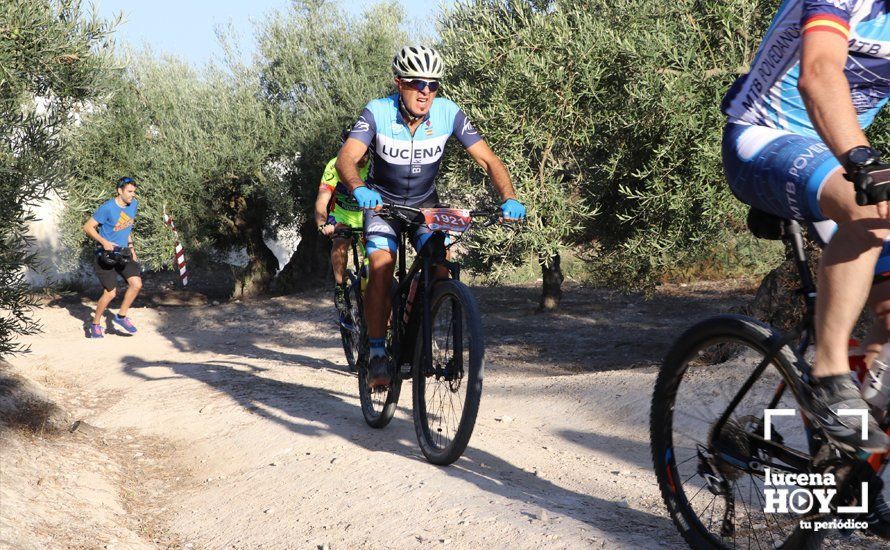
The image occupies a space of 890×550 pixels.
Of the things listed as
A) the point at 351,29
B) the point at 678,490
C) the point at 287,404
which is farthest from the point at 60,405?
the point at 351,29

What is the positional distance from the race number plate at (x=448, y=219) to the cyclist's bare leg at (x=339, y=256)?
324 centimetres

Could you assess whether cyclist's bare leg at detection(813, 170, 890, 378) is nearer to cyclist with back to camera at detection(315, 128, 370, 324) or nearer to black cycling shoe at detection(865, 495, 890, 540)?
black cycling shoe at detection(865, 495, 890, 540)

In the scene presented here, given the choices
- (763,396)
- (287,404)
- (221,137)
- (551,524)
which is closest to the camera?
(763,396)

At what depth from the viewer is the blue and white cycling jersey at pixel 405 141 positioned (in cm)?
536

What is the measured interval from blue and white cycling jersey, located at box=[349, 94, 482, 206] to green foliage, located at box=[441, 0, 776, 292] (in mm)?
3226

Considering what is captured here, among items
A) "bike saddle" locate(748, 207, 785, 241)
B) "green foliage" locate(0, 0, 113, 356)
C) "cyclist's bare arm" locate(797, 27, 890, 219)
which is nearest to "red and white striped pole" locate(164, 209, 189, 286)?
"green foliage" locate(0, 0, 113, 356)

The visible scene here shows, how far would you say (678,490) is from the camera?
3266 millimetres

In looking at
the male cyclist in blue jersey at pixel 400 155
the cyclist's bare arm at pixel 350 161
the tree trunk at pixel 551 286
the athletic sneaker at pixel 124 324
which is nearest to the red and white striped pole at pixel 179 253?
the athletic sneaker at pixel 124 324

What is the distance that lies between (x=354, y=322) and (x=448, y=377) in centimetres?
240

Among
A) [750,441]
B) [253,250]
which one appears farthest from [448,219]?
[253,250]

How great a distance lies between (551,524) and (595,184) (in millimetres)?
6428

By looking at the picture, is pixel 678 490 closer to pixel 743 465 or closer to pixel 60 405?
pixel 743 465

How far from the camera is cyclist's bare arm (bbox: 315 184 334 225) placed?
8.14m

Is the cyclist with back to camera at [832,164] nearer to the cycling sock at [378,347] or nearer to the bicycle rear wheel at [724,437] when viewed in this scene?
the bicycle rear wheel at [724,437]
